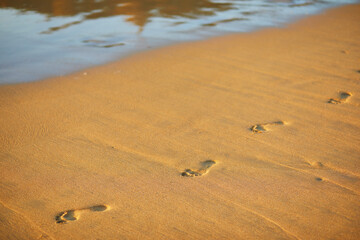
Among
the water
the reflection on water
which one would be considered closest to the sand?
the water

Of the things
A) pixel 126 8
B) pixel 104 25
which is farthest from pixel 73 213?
pixel 126 8

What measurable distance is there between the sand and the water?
0.54m

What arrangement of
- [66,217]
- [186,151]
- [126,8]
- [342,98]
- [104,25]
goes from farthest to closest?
[126,8] < [104,25] < [342,98] < [186,151] < [66,217]

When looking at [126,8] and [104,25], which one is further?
[126,8]

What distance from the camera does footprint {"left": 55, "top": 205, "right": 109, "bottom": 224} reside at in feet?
6.18

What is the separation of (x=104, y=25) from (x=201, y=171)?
13.2 ft

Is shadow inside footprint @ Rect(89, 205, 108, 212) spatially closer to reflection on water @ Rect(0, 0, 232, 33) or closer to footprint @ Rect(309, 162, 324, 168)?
footprint @ Rect(309, 162, 324, 168)

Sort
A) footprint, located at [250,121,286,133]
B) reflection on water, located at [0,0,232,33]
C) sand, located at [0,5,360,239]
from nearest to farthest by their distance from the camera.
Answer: sand, located at [0,5,360,239]
footprint, located at [250,121,286,133]
reflection on water, located at [0,0,232,33]

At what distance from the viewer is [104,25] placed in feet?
18.4

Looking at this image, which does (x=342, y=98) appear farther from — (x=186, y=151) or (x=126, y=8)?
(x=126, y=8)

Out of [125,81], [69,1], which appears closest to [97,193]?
[125,81]

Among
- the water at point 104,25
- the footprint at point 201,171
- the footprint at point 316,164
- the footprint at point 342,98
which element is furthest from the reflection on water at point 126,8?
the footprint at point 316,164

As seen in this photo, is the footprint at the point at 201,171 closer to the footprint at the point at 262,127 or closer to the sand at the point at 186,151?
the sand at the point at 186,151

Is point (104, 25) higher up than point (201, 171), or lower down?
higher up
